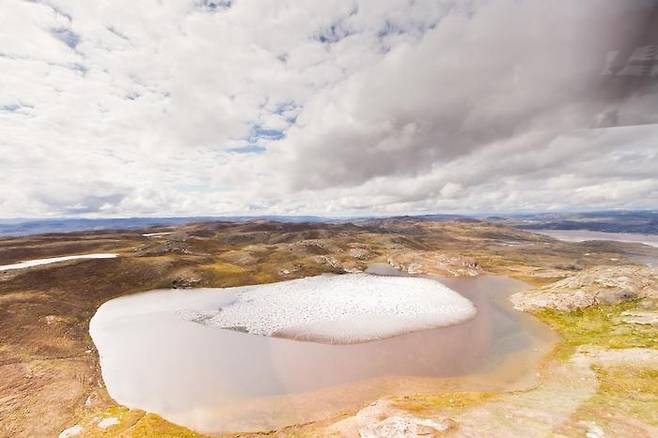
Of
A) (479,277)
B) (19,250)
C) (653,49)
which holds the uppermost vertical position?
(653,49)

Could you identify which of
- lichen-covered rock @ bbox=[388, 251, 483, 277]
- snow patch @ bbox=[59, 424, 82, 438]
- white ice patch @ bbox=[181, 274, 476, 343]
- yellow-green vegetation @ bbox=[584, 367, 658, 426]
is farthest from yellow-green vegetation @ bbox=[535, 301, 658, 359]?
snow patch @ bbox=[59, 424, 82, 438]

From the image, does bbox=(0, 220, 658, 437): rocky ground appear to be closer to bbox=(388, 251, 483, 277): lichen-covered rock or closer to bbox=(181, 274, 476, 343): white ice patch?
bbox=(181, 274, 476, 343): white ice patch

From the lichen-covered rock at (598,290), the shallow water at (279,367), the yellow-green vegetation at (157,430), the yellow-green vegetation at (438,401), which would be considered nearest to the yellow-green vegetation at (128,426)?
the yellow-green vegetation at (157,430)

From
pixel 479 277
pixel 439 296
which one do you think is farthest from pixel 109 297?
pixel 479 277

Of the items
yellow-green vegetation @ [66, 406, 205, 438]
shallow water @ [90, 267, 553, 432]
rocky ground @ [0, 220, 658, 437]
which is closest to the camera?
rocky ground @ [0, 220, 658, 437]

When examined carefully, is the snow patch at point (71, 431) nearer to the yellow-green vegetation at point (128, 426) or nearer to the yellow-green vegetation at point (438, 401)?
the yellow-green vegetation at point (128, 426)

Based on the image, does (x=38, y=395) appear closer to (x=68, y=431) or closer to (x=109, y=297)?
(x=68, y=431)
